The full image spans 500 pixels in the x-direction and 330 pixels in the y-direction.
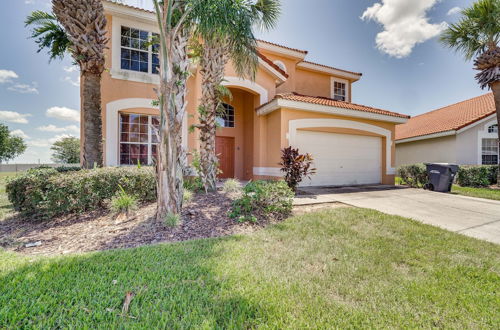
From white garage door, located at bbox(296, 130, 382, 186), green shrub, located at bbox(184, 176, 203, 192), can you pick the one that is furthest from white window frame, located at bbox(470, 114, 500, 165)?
green shrub, located at bbox(184, 176, 203, 192)

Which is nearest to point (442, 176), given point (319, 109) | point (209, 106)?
point (319, 109)

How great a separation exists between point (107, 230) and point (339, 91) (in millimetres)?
16809

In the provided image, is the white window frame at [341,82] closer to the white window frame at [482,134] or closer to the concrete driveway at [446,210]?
the white window frame at [482,134]

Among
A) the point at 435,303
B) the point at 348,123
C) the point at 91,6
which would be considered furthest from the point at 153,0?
the point at 348,123

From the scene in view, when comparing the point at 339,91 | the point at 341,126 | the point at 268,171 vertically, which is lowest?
the point at 268,171

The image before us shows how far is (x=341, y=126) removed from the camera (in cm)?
1034

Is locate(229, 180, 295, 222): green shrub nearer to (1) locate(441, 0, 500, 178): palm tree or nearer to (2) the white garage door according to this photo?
(2) the white garage door

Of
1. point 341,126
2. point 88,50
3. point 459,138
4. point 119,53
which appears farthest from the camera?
point 459,138

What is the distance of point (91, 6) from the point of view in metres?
6.74

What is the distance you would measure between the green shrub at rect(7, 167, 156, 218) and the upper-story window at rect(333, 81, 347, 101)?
603 inches

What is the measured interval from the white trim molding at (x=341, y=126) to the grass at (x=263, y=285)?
6424mm

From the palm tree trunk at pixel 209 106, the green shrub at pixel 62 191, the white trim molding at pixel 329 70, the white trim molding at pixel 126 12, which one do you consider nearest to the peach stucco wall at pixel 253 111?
the white trim molding at pixel 329 70

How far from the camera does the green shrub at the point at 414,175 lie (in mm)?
10320

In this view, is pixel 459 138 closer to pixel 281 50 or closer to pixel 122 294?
pixel 281 50
